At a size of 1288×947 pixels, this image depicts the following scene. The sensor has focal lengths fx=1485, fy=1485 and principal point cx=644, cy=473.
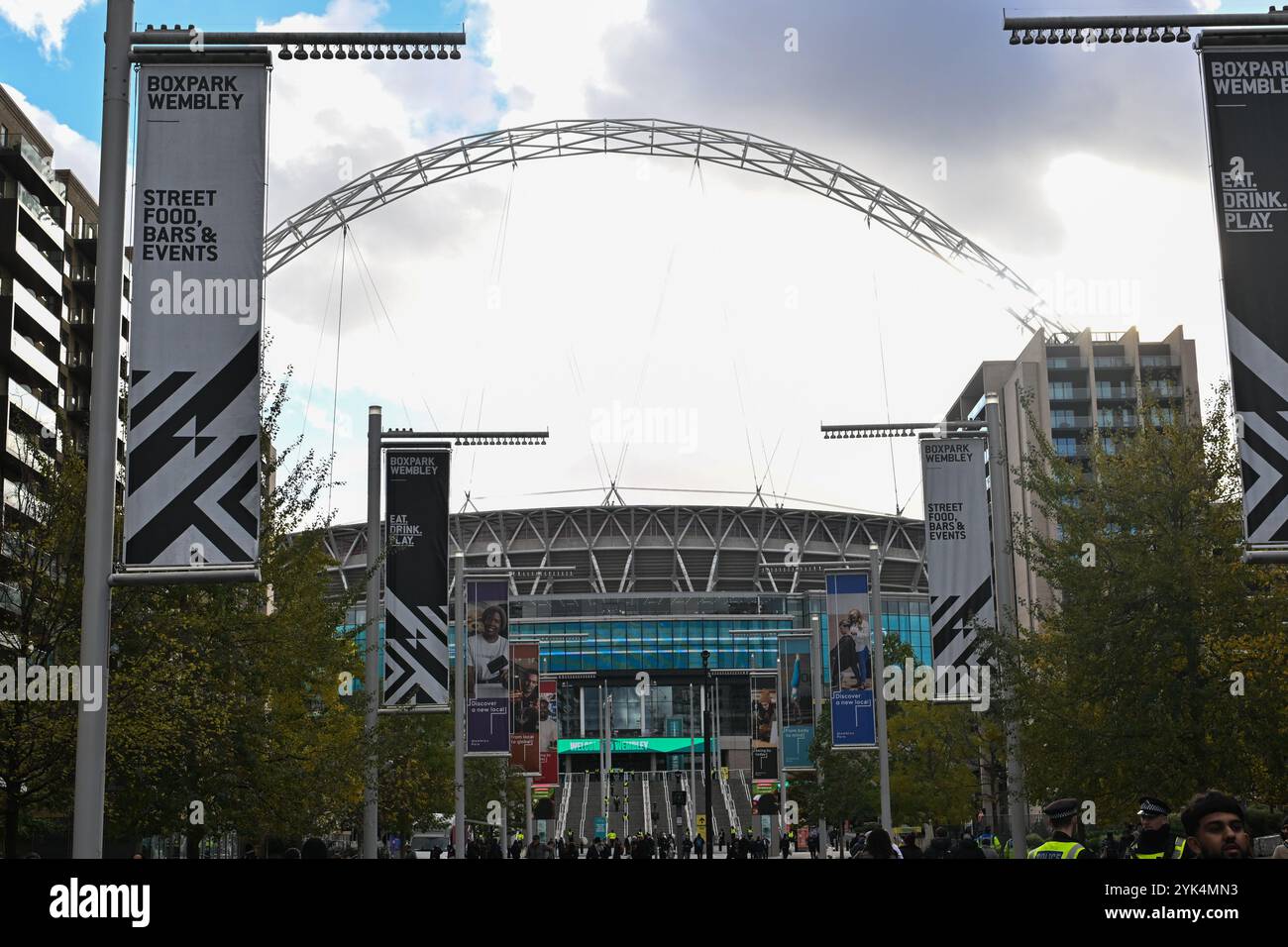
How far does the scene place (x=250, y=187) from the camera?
1209 cm

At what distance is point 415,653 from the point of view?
2950 centimetres

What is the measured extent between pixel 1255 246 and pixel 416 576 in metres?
19.1

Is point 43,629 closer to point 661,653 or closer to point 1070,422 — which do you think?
point 1070,422

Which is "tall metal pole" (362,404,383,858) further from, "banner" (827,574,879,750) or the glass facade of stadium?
the glass facade of stadium

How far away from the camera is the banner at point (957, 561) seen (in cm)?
2984

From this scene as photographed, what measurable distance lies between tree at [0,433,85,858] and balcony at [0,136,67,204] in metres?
69.2

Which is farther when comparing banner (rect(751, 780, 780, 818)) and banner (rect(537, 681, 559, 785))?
banner (rect(751, 780, 780, 818))

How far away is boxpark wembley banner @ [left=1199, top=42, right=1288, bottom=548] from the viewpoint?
1348cm

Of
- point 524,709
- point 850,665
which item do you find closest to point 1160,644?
point 850,665

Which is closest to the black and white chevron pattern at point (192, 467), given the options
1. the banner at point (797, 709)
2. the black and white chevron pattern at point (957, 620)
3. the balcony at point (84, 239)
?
the black and white chevron pattern at point (957, 620)

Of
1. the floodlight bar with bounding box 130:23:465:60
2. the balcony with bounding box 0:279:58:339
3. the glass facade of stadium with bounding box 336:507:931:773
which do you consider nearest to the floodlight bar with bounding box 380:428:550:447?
the floodlight bar with bounding box 130:23:465:60

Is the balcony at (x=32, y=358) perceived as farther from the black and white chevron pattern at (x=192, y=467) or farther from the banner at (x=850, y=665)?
the black and white chevron pattern at (x=192, y=467)

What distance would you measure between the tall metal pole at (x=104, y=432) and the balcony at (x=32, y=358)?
86774mm
